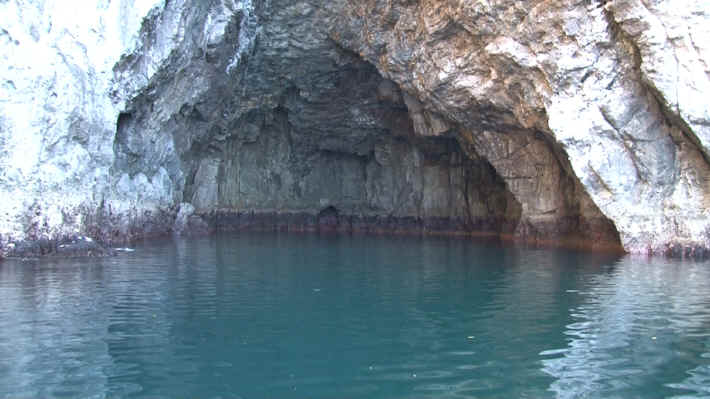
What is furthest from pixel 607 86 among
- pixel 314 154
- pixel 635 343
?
pixel 314 154

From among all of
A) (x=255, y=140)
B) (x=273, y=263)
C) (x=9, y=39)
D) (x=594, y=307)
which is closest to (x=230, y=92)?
(x=255, y=140)

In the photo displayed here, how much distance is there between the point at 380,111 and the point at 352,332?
2776 centimetres

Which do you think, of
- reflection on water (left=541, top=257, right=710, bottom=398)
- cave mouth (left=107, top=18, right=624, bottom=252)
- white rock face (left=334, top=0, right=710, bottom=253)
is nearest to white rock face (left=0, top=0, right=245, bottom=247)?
cave mouth (left=107, top=18, right=624, bottom=252)

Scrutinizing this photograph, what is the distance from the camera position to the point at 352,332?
9.48m

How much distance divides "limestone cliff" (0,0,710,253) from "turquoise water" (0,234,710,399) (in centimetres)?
484

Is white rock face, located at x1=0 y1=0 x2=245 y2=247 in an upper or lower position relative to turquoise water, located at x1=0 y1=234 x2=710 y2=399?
upper

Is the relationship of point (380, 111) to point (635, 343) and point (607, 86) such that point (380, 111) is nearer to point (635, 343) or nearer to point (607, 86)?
point (607, 86)

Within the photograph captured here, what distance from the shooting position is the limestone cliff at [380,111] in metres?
20.2

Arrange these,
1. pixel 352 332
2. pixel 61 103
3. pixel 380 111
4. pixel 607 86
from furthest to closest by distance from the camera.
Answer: pixel 380 111, pixel 607 86, pixel 61 103, pixel 352 332

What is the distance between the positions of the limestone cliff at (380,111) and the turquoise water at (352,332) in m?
4.84

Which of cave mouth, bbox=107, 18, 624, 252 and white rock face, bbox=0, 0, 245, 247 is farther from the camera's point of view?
cave mouth, bbox=107, 18, 624, 252

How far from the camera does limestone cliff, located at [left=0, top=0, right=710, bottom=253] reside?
2017 centimetres

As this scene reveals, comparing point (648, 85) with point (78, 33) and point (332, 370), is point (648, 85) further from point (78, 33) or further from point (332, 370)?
point (78, 33)

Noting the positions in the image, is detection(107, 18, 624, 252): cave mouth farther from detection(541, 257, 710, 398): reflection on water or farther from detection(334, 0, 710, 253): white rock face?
detection(541, 257, 710, 398): reflection on water
